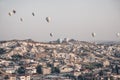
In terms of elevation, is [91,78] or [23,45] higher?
[23,45]

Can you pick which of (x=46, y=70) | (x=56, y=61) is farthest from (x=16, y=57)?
(x=46, y=70)

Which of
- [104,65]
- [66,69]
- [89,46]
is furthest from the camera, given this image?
[89,46]

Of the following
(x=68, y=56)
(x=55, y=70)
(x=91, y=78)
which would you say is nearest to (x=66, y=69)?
(x=55, y=70)

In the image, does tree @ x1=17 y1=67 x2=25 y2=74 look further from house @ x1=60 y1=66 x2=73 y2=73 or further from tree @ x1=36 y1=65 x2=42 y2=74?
house @ x1=60 y1=66 x2=73 y2=73

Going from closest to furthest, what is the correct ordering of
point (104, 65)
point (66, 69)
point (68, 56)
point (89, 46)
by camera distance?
point (66, 69)
point (104, 65)
point (68, 56)
point (89, 46)

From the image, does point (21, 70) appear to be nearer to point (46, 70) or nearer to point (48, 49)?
point (46, 70)

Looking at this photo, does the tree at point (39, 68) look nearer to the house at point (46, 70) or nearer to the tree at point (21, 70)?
the house at point (46, 70)

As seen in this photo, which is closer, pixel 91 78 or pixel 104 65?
pixel 91 78

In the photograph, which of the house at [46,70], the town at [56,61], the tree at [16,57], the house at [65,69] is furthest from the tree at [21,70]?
the tree at [16,57]

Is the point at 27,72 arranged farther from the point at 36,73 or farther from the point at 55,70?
the point at 55,70
